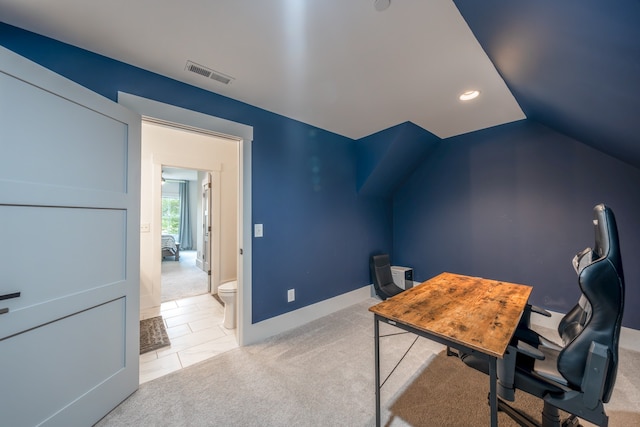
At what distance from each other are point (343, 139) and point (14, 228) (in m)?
3.09

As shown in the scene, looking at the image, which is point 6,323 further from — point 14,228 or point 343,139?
point 343,139

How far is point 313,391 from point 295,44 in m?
2.45

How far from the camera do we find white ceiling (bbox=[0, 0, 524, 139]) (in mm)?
1271

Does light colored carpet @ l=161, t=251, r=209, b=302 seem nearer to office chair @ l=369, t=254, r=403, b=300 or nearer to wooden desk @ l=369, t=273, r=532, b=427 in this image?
office chair @ l=369, t=254, r=403, b=300

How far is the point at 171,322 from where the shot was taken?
2879mm

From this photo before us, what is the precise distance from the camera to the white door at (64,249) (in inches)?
45.3

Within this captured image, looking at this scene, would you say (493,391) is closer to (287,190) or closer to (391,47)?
(391,47)

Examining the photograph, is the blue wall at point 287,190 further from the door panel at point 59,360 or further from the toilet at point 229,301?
the door panel at point 59,360

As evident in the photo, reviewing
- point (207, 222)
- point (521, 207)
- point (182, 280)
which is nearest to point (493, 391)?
point (521, 207)

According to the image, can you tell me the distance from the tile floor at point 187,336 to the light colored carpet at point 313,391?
0.46 ft

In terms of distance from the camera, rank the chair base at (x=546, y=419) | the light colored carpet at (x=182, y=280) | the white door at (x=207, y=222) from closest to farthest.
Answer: the chair base at (x=546, y=419)
the light colored carpet at (x=182, y=280)
the white door at (x=207, y=222)

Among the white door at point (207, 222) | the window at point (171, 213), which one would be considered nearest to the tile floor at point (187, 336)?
the white door at point (207, 222)

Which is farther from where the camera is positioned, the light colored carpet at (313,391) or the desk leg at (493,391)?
the light colored carpet at (313,391)

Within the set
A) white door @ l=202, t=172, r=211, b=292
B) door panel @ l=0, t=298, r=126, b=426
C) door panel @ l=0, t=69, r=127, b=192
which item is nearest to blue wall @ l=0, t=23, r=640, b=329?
door panel @ l=0, t=69, r=127, b=192
